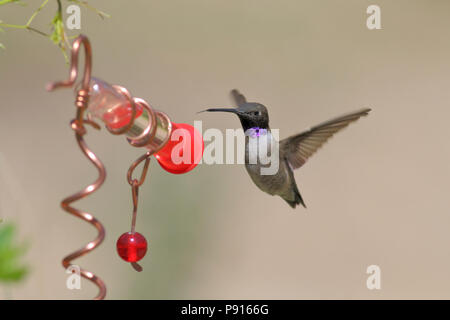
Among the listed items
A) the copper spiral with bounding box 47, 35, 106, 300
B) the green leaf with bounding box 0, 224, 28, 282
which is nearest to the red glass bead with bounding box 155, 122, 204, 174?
the copper spiral with bounding box 47, 35, 106, 300

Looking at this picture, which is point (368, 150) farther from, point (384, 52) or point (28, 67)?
point (28, 67)

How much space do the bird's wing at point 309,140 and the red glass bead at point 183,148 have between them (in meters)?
0.38

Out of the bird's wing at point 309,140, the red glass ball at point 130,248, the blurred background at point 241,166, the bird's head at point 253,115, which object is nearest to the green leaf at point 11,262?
the red glass ball at point 130,248

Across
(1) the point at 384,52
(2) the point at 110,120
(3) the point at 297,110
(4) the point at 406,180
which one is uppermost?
(1) the point at 384,52

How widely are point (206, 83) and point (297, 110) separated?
0.51 metres

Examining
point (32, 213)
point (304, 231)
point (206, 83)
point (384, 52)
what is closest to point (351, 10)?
point (384, 52)

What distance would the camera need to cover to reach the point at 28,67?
2775 mm

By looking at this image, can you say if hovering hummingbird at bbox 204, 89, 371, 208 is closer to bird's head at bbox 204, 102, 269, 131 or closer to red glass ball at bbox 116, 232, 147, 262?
bird's head at bbox 204, 102, 269, 131

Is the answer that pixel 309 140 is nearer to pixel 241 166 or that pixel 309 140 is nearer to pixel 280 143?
pixel 280 143

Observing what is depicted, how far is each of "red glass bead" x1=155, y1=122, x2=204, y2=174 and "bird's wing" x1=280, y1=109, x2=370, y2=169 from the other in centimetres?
38

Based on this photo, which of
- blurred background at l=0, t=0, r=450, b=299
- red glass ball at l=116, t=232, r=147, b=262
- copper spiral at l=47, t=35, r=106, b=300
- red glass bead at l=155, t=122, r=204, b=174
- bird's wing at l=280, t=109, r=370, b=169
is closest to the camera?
copper spiral at l=47, t=35, r=106, b=300

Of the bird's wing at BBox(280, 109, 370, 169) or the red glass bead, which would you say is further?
the bird's wing at BBox(280, 109, 370, 169)

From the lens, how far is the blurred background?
8.69 ft

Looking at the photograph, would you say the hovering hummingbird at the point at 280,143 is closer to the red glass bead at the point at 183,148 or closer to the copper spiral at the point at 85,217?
the red glass bead at the point at 183,148
